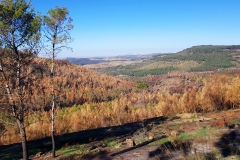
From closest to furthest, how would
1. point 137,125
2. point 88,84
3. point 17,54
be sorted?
point 17,54
point 137,125
point 88,84

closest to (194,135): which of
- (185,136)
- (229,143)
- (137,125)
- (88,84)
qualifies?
(185,136)

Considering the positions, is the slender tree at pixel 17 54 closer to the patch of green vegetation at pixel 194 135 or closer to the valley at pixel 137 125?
the valley at pixel 137 125

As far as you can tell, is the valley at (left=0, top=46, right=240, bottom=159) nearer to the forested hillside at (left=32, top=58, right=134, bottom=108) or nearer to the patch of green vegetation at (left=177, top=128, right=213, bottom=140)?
the patch of green vegetation at (left=177, top=128, right=213, bottom=140)

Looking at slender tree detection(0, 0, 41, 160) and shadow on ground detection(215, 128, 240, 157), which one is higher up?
slender tree detection(0, 0, 41, 160)

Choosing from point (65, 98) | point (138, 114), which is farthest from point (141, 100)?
point (138, 114)

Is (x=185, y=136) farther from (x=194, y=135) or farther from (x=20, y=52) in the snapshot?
(x=20, y=52)

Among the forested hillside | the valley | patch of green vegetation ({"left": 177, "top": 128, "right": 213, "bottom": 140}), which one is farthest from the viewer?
the forested hillside

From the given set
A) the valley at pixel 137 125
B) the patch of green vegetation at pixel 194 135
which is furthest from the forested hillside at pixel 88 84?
the patch of green vegetation at pixel 194 135

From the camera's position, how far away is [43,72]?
13039mm

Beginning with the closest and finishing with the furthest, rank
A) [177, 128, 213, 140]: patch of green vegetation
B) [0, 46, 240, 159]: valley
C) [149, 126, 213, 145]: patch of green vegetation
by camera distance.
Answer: [0, 46, 240, 159]: valley
[149, 126, 213, 145]: patch of green vegetation
[177, 128, 213, 140]: patch of green vegetation

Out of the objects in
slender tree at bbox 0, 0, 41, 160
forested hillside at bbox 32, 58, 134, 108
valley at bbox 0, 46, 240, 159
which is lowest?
forested hillside at bbox 32, 58, 134, 108

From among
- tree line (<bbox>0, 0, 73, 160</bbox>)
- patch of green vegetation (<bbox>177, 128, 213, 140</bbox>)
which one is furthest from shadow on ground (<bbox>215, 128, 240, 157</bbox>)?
tree line (<bbox>0, 0, 73, 160</bbox>)

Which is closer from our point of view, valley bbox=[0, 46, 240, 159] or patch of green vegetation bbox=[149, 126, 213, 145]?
valley bbox=[0, 46, 240, 159]

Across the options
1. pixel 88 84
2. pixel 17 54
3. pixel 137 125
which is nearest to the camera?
pixel 17 54
